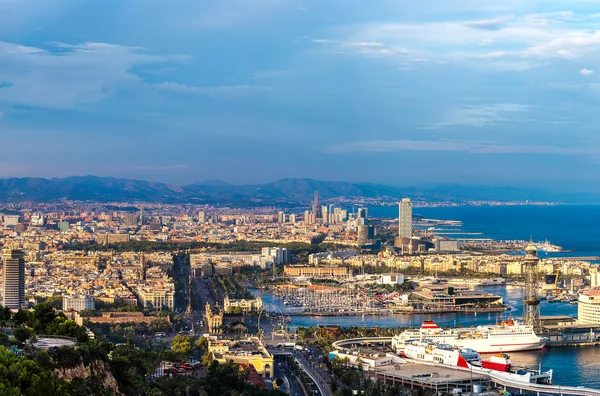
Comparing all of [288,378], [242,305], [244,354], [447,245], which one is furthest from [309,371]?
[447,245]

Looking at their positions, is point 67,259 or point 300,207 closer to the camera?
point 67,259

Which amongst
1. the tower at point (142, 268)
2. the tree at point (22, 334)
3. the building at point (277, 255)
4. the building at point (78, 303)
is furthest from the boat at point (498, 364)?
the building at point (277, 255)

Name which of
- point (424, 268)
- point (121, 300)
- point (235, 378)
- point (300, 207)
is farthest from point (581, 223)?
point (235, 378)

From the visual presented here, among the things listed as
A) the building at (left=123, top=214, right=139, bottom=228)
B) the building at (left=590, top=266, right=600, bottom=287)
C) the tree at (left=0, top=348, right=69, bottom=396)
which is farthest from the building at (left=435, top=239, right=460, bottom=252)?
the tree at (left=0, top=348, right=69, bottom=396)

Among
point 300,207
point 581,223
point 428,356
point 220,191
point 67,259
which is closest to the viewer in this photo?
point 428,356

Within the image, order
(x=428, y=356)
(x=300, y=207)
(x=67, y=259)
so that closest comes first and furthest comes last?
(x=428, y=356)
(x=67, y=259)
(x=300, y=207)

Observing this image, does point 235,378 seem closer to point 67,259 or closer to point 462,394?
point 462,394
